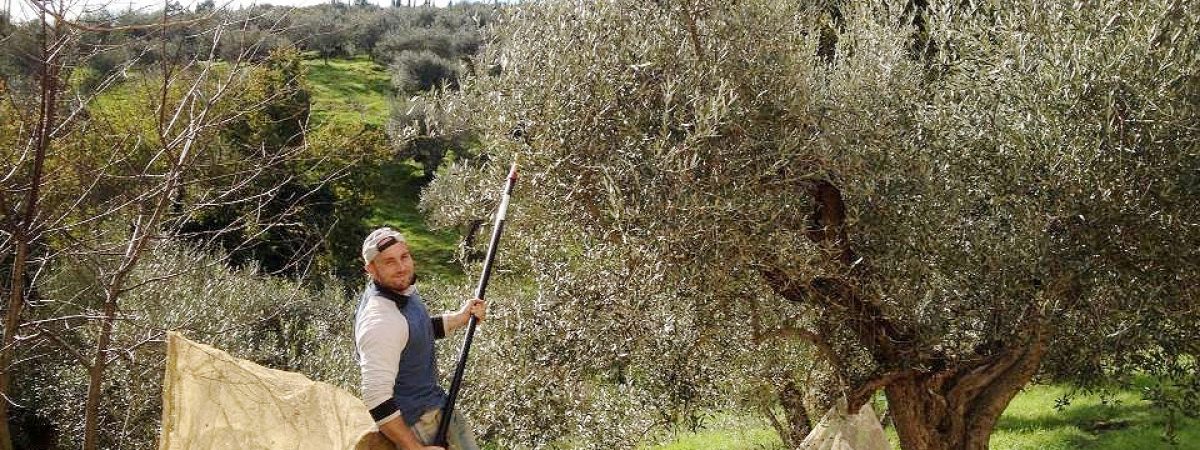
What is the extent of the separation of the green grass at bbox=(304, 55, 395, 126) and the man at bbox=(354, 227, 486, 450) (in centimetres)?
5707

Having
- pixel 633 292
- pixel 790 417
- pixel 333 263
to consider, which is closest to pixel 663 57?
pixel 633 292

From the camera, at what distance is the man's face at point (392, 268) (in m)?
5.27

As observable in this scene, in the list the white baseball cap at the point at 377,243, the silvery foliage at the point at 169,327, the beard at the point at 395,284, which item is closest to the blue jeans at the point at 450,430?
the beard at the point at 395,284

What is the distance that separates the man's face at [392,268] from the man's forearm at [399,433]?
0.75m

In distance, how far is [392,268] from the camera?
5285 millimetres

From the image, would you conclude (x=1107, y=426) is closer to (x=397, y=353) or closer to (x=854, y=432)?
(x=854, y=432)

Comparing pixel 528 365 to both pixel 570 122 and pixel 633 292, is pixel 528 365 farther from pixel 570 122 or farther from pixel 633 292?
pixel 570 122

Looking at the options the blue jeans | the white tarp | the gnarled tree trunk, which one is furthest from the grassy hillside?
the blue jeans

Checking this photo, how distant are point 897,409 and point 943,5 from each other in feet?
14.1

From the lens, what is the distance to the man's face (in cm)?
527

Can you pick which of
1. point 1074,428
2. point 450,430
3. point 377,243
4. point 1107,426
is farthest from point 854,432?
point 1107,426

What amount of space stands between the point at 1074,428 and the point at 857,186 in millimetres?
10277

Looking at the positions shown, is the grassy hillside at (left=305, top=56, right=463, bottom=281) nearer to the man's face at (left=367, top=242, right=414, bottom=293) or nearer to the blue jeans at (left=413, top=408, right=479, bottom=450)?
the blue jeans at (left=413, top=408, right=479, bottom=450)

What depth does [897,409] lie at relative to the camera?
10.3m
